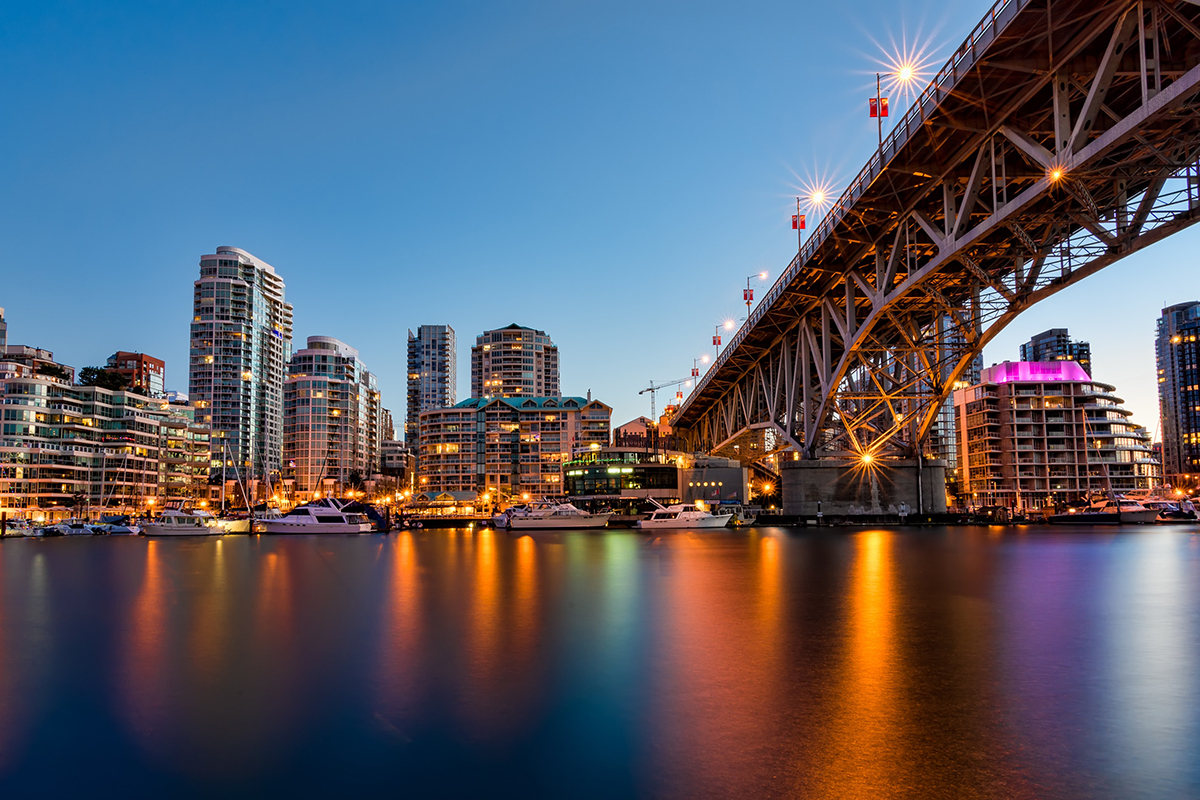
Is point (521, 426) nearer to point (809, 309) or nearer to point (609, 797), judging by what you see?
point (809, 309)

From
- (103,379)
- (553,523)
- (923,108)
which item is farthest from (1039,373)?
(103,379)

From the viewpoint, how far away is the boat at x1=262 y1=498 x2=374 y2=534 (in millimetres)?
80188

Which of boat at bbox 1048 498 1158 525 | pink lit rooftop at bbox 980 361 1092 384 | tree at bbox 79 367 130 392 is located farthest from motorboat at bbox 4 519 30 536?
pink lit rooftop at bbox 980 361 1092 384

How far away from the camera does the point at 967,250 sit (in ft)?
124

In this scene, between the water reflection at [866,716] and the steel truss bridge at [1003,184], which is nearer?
the water reflection at [866,716]

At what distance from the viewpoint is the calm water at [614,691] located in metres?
8.52

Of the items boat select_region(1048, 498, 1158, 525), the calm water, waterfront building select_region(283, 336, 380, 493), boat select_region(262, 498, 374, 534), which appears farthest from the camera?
waterfront building select_region(283, 336, 380, 493)

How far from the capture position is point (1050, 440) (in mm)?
117250

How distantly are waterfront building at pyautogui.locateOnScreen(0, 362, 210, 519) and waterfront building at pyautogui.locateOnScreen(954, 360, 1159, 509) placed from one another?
4884 inches

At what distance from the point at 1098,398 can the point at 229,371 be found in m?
172

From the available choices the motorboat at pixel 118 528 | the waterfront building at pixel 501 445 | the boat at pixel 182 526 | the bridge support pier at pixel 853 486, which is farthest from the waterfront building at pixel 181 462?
the bridge support pier at pixel 853 486

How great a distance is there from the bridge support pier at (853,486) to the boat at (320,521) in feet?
139

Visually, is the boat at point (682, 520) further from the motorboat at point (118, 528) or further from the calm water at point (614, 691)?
the calm water at point (614, 691)

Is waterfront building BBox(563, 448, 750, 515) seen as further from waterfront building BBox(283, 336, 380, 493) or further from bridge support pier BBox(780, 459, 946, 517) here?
waterfront building BBox(283, 336, 380, 493)
